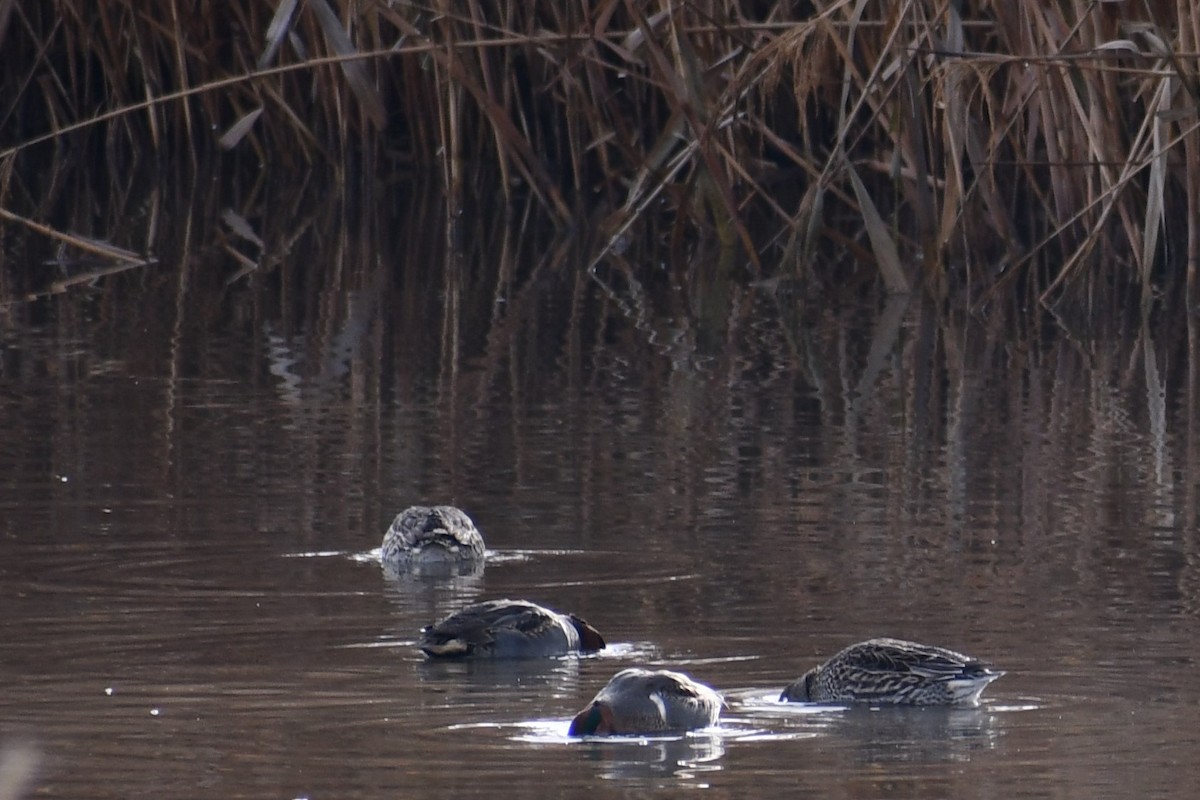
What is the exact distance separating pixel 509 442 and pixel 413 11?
250 inches

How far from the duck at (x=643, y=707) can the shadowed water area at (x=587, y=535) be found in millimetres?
45

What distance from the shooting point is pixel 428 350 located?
456 inches

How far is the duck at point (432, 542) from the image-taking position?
720cm

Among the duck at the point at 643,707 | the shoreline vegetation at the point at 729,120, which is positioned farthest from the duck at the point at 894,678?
the shoreline vegetation at the point at 729,120

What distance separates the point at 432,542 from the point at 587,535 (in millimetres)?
527

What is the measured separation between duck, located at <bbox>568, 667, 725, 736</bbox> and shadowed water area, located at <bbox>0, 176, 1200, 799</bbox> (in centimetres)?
4

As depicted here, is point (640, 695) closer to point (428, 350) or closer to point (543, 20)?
point (428, 350)

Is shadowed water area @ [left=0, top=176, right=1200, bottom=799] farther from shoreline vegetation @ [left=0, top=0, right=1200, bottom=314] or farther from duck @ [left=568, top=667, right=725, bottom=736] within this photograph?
shoreline vegetation @ [left=0, top=0, right=1200, bottom=314]

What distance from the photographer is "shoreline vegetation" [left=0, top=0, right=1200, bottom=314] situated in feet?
37.7

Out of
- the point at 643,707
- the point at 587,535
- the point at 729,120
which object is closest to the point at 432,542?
the point at 587,535

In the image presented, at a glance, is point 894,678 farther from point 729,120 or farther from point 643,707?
point 729,120

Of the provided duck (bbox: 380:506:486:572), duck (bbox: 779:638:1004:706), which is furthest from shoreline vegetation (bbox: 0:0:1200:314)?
duck (bbox: 779:638:1004:706)

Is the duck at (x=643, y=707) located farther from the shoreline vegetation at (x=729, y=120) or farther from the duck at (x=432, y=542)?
the shoreline vegetation at (x=729, y=120)

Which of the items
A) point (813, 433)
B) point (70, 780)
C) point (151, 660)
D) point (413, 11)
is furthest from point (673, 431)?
point (413, 11)
